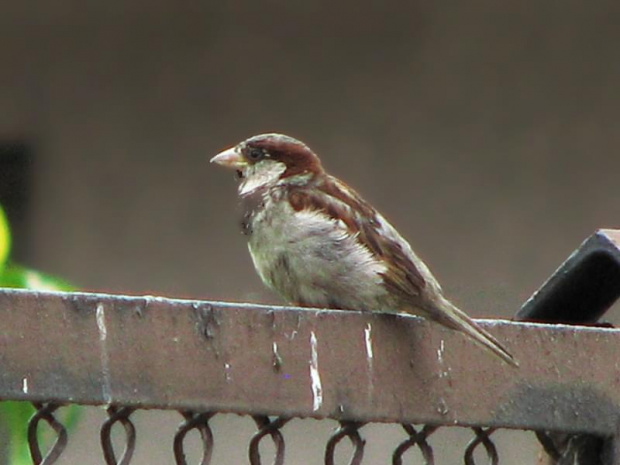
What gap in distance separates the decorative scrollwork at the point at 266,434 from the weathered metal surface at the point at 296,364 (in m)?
0.05

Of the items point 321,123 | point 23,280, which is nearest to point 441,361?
point 23,280

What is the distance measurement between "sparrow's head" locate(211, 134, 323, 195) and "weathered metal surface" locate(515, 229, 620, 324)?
812mm

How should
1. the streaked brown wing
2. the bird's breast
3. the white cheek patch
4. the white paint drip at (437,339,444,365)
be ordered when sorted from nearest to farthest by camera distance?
the white paint drip at (437,339,444,365)
the streaked brown wing
the bird's breast
the white cheek patch

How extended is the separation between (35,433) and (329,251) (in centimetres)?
102

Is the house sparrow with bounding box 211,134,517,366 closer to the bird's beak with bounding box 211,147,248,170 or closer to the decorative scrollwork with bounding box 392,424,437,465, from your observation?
the bird's beak with bounding box 211,147,248,170

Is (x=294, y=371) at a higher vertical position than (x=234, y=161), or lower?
lower

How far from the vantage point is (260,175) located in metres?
3.05

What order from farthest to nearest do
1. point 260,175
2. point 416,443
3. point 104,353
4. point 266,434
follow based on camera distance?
point 260,175 < point 416,443 < point 266,434 < point 104,353

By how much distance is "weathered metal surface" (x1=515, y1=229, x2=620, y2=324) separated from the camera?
2.16 m

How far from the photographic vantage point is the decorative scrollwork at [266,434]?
1828 mm

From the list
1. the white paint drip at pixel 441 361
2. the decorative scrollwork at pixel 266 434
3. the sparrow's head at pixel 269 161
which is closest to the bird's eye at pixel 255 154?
the sparrow's head at pixel 269 161

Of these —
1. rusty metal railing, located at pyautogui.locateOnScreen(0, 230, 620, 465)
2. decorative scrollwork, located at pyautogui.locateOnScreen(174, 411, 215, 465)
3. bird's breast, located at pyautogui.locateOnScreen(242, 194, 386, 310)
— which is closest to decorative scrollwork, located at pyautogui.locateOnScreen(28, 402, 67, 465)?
rusty metal railing, located at pyautogui.locateOnScreen(0, 230, 620, 465)

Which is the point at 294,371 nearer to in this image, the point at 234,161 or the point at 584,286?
the point at 584,286

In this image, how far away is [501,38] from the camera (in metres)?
5.21
